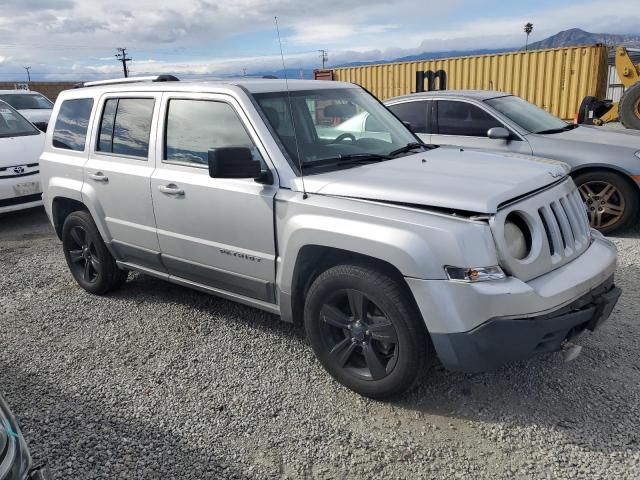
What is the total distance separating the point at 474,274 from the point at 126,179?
2867 millimetres

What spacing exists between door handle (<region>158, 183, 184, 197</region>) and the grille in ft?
7.26

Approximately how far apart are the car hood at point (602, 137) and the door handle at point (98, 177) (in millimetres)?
4871

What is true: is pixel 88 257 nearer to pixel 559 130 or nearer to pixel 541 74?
pixel 559 130

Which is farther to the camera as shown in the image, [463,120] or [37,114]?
[37,114]

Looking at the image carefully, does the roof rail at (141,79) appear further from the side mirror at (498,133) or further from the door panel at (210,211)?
the side mirror at (498,133)

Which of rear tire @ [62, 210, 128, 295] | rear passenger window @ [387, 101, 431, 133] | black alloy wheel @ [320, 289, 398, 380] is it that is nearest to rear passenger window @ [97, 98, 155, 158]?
rear tire @ [62, 210, 128, 295]

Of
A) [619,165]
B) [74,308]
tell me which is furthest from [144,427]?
[619,165]

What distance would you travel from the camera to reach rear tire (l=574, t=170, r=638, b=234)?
611cm

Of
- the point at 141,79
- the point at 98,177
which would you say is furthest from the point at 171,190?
the point at 141,79

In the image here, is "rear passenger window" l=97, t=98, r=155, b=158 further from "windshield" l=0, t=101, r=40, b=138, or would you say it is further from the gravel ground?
"windshield" l=0, t=101, r=40, b=138

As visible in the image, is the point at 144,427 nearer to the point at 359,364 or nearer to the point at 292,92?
the point at 359,364

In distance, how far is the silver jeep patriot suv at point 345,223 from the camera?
106 inches

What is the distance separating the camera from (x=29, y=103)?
45.1 ft

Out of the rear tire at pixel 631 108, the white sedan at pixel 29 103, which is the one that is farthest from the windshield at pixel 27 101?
A: the rear tire at pixel 631 108
